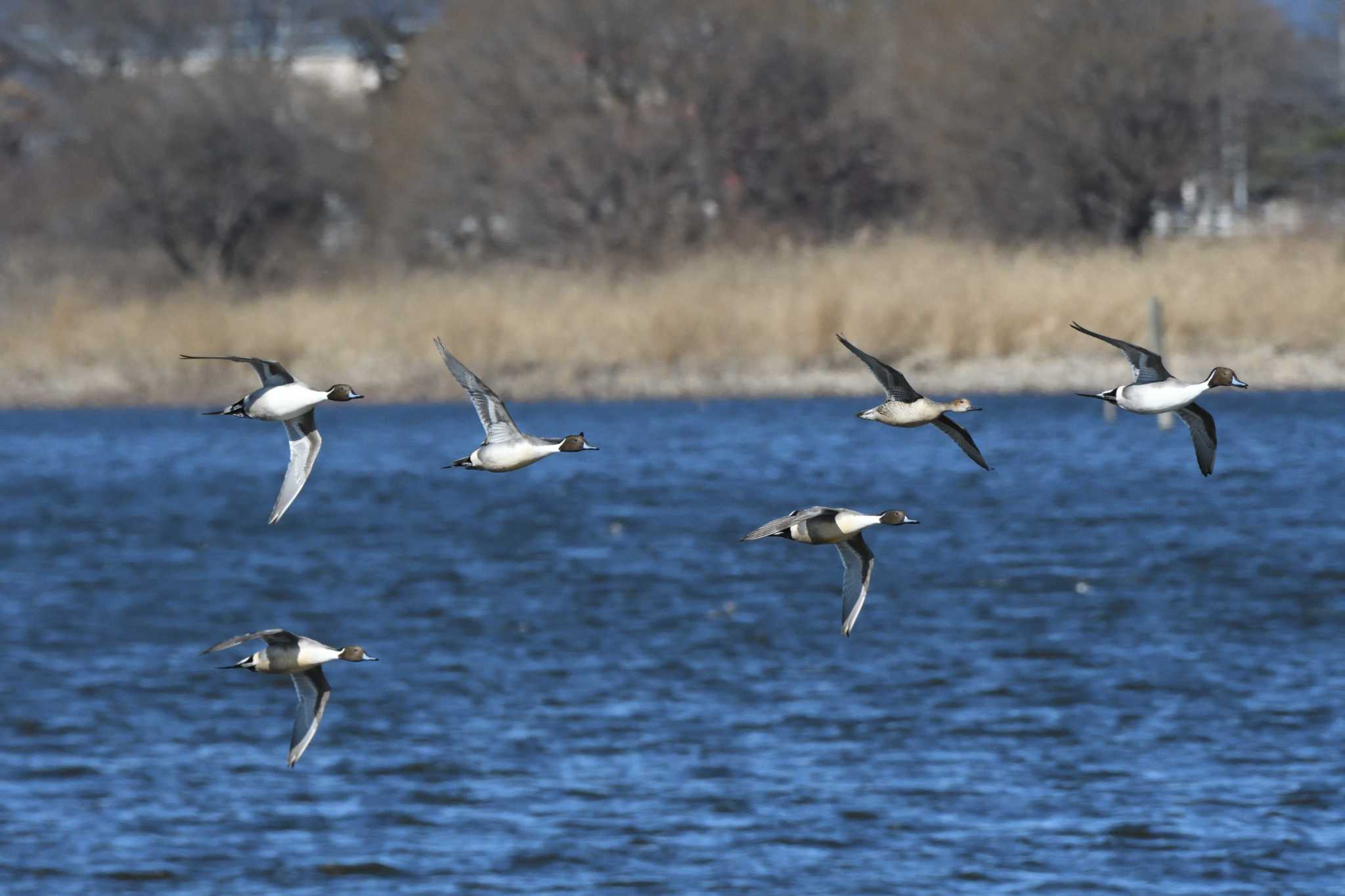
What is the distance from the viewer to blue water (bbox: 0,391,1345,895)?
1975 cm

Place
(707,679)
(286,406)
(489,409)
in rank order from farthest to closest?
1. (707,679)
2. (489,409)
3. (286,406)

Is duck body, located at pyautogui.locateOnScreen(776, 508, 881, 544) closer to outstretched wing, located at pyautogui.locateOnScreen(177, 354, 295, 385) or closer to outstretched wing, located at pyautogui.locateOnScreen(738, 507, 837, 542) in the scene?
outstretched wing, located at pyautogui.locateOnScreen(738, 507, 837, 542)

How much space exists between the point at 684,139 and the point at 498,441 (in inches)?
1971

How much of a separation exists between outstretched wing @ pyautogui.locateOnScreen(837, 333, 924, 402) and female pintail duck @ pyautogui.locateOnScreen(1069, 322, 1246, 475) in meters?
0.50

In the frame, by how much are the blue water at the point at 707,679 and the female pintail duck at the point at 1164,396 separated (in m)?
11.8

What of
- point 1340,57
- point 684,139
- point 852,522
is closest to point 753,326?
point 684,139

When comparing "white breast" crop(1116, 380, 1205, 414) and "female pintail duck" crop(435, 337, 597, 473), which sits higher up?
"white breast" crop(1116, 380, 1205, 414)

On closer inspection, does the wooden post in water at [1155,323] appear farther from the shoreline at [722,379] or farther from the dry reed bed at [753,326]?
the shoreline at [722,379]

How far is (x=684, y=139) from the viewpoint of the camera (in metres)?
56.3

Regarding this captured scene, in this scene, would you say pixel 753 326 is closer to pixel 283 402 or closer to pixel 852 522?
pixel 852 522

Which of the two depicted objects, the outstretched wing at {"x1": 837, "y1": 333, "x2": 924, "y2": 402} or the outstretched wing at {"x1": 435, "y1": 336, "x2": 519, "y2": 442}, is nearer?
the outstretched wing at {"x1": 837, "y1": 333, "x2": 924, "y2": 402}

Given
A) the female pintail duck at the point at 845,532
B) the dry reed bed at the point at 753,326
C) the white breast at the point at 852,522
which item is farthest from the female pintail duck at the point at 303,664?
the dry reed bed at the point at 753,326

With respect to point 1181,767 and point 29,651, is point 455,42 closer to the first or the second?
point 29,651

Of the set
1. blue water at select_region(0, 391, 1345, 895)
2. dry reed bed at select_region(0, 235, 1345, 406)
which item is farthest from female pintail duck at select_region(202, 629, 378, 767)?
dry reed bed at select_region(0, 235, 1345, 406)
